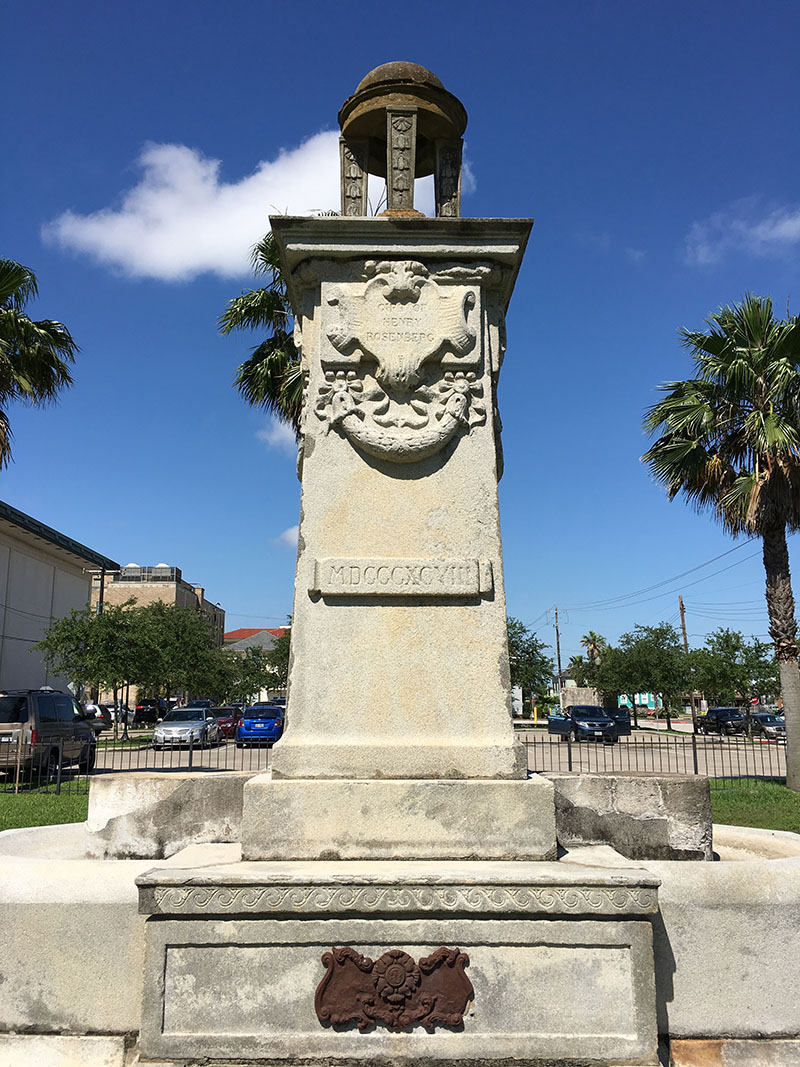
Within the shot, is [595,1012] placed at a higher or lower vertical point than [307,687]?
lower

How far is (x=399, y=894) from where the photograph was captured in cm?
315

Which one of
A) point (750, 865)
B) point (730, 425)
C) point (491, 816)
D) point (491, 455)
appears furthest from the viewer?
point (730, 425)

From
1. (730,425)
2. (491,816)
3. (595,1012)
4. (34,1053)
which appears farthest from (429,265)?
(730,425)

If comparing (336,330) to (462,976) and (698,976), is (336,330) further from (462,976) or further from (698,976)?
(698,976)

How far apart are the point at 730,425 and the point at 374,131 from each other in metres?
12.7

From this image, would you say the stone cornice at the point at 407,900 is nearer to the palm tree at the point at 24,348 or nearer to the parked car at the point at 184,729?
the palm tree at the point at 24,348

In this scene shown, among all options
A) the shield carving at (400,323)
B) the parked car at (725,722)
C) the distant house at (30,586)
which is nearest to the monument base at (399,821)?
the shield carving at (400,323)

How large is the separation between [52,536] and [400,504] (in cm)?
3399

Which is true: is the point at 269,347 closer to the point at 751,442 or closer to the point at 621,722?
the point at 751,442

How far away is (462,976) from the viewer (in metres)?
3.11

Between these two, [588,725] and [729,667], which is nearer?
[588,725]

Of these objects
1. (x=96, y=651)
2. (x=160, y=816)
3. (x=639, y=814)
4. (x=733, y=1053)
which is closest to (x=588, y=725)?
(x=96, y=651)

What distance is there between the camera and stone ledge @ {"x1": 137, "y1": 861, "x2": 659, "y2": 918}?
10.3 ft

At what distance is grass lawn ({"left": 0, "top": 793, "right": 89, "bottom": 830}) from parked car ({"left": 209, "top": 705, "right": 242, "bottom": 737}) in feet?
72.6
